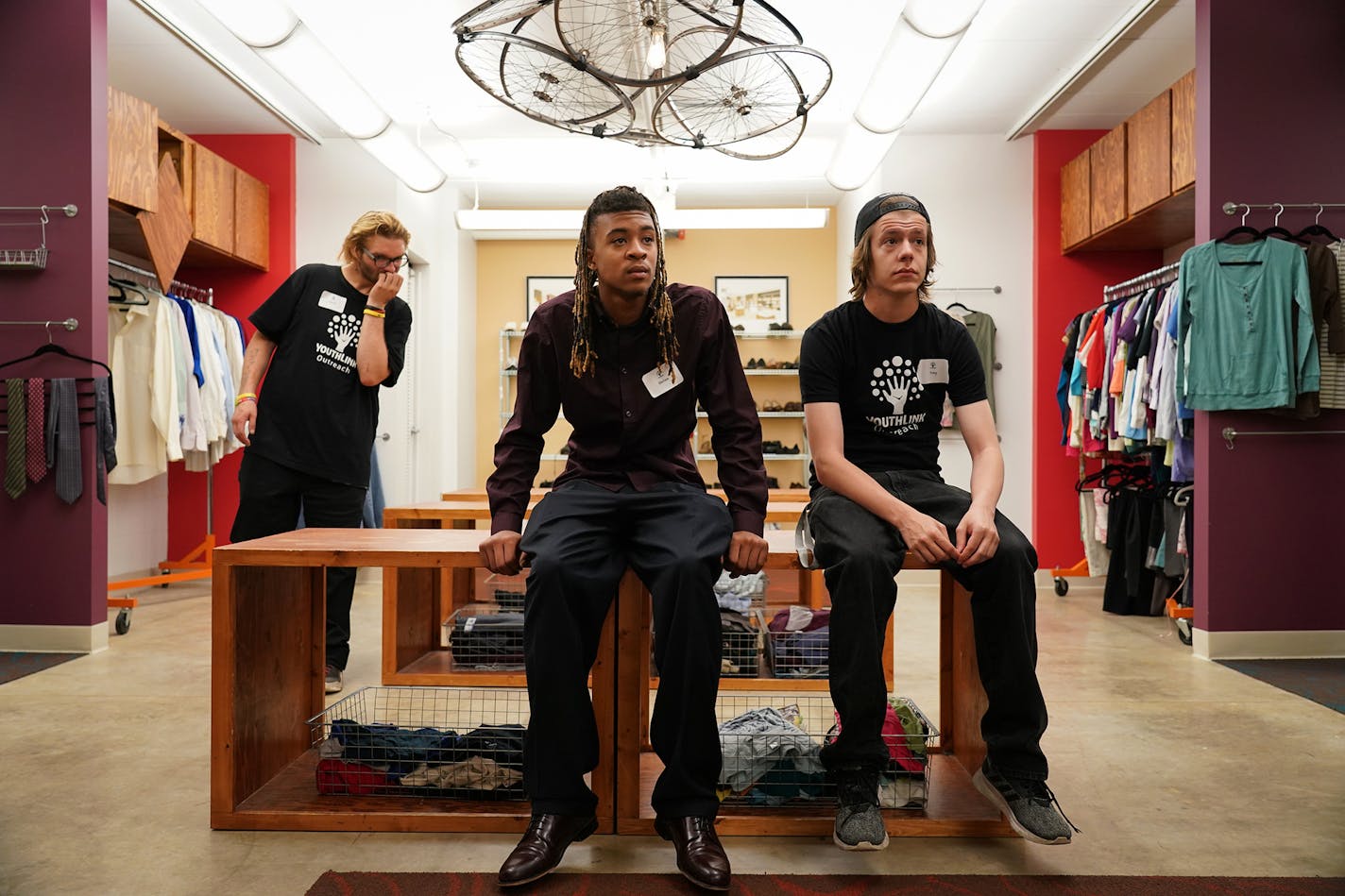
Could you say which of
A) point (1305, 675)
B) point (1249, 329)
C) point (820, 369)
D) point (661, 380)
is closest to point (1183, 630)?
point (1305, 675)

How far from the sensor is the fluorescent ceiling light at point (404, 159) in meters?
4.62

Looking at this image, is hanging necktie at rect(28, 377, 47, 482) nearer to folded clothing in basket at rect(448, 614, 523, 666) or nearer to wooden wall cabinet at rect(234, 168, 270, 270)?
folded clothing in basket at rect(448, 614, 523, 666)

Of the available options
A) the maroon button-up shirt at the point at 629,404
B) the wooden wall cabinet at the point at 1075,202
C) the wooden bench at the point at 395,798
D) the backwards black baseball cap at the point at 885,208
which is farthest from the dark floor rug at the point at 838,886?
the wooden wall cabinet at the point at 1075,202

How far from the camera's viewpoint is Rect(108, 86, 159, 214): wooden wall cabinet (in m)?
4.29

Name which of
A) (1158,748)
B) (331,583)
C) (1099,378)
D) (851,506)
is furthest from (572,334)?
(1099,378)

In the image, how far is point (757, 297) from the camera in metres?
7.67

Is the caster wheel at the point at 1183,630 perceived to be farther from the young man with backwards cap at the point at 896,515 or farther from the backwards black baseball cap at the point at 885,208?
the backwards black baseball cap at the point at 885,208

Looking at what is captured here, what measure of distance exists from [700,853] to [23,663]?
10.1ft

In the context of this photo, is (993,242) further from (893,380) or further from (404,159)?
(893,380)

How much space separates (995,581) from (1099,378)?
145 inches

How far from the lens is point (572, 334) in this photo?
1945mm

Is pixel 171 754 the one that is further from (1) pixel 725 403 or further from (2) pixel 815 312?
(2) pixel 815 312

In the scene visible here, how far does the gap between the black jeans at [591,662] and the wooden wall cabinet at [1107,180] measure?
441 cm

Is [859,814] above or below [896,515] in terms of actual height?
below
